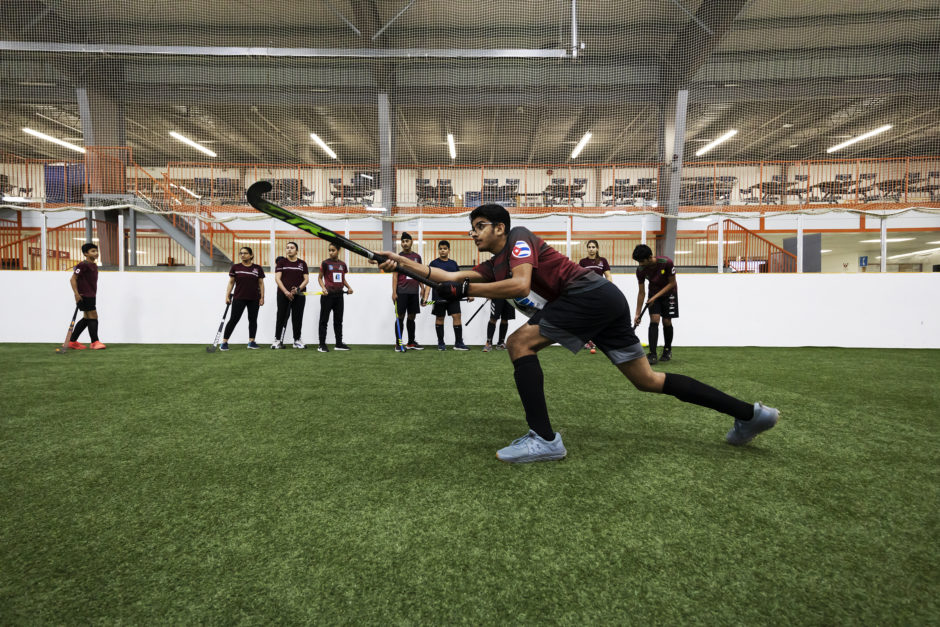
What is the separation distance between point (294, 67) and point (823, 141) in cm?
1616

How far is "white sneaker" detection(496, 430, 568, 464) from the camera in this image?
2.38 meters

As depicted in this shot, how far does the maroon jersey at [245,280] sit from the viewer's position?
727 cm

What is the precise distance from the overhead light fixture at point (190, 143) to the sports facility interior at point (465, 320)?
17 cm

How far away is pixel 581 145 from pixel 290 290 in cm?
1208

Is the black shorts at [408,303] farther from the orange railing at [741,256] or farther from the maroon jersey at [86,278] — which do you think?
the orange railing at [741,256]

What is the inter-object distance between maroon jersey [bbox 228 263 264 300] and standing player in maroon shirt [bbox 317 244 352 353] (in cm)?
98

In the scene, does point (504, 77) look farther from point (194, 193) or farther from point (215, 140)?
point (215, 140)

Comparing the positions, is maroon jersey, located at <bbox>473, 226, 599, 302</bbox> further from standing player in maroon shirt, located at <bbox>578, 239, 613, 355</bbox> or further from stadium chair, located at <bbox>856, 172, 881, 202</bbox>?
stadium chair, located at <bbox>856, 172, 881, 202</bbox>

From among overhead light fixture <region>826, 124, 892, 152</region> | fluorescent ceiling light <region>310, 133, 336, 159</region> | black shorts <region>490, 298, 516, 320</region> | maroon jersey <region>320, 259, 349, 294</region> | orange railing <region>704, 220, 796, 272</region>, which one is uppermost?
fluorescent ceiling light <region>310, 133, 336, 159</region>

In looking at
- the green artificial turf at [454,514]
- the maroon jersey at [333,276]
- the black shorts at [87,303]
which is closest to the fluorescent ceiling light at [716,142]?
the maroon jersey at [333,276]

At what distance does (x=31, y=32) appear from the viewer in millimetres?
11047

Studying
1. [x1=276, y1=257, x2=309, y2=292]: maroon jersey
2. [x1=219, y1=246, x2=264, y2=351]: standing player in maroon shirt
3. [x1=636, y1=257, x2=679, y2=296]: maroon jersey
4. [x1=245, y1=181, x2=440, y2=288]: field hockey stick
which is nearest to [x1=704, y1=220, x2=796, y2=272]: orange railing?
[x1=636, y1=257, x2=679, y2=296]: maroon jersey

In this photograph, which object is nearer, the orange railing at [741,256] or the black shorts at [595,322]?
the black shorts at [595,322]

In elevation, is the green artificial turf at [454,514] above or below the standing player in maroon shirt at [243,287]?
below
